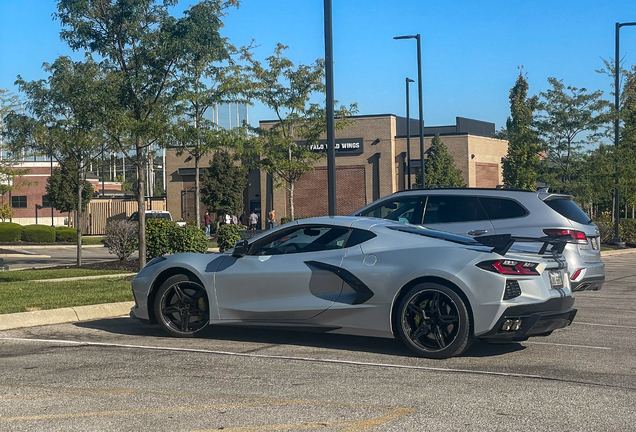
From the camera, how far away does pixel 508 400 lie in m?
5.53

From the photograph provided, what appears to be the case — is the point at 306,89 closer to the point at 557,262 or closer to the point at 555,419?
the point at 557,262

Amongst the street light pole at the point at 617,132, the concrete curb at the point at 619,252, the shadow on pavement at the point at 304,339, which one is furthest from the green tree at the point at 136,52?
the street light pole at the point at 617,132

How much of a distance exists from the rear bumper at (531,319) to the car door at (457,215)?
3.61 m

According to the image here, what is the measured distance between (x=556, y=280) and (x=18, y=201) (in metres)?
67.0

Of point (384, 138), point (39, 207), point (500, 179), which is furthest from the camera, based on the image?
point (39, 207)

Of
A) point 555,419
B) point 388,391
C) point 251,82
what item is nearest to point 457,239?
point 388,391

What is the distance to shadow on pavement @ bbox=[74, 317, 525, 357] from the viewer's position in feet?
25.1

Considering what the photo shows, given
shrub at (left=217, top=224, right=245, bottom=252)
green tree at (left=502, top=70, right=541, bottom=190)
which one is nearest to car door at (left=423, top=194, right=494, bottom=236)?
shrub at (left=217, top=224, right=245, bottom=252)

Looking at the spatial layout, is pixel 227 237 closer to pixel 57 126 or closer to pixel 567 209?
pixel 57 126

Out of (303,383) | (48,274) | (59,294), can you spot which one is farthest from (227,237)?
(303,383)

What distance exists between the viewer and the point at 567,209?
11.0 metres

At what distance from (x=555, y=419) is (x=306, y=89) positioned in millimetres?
29125

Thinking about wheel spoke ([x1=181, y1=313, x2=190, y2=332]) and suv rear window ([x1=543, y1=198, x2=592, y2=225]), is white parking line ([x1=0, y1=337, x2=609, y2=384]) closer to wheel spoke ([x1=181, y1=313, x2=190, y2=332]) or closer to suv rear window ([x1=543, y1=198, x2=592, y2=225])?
wheel spoke ([x1=181, y1=313, x2=190, y2=332])

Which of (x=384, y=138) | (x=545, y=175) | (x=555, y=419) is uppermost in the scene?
(x=384, y=138)
